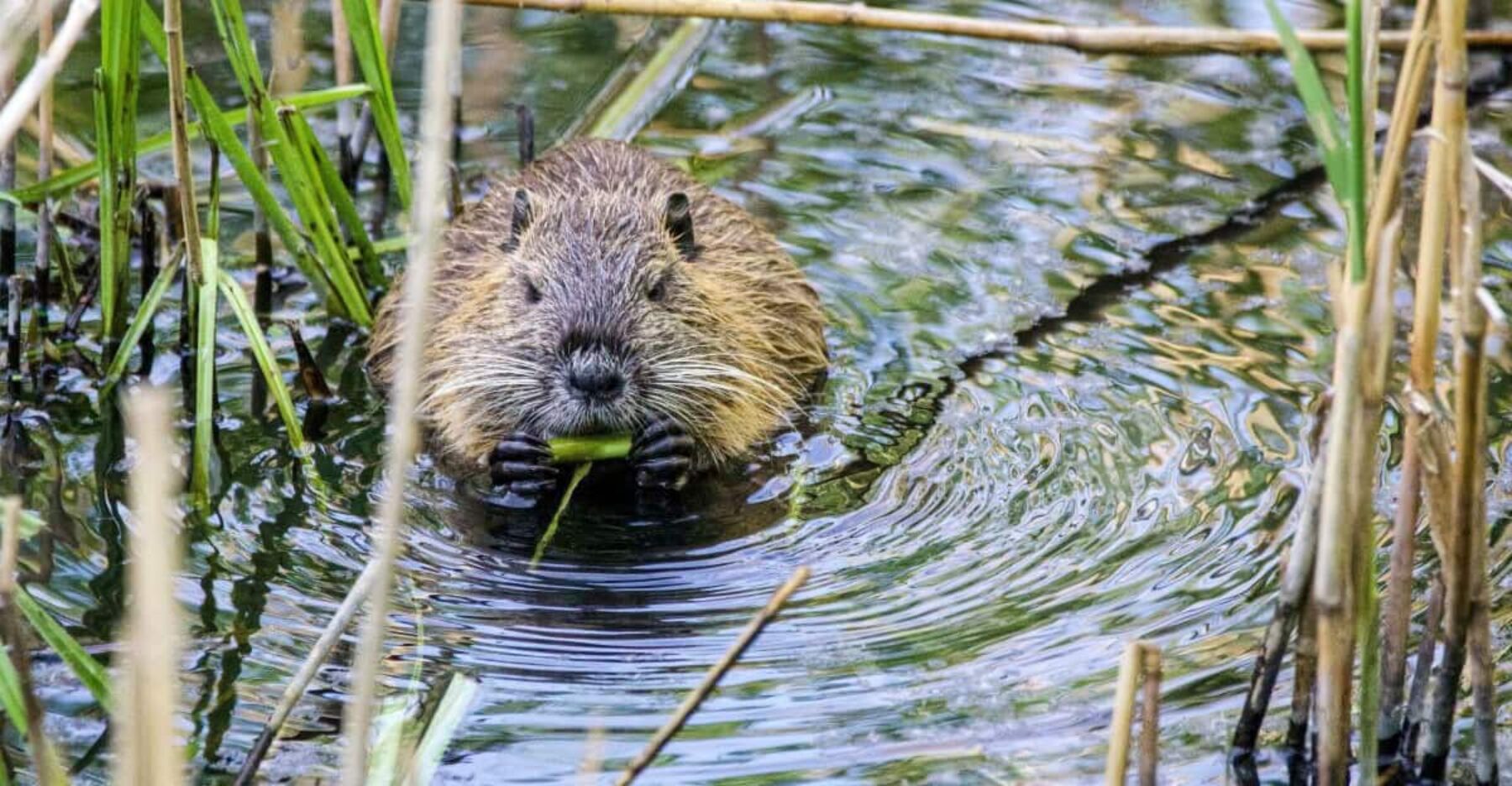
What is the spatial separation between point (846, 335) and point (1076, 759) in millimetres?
2203

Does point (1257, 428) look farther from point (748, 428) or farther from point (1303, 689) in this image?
point (1303, 689)

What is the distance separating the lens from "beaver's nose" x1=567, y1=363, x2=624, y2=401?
13.2 ft

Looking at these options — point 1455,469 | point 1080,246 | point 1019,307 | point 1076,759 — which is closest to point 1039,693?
point 1076,759

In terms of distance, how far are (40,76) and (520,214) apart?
1.93 meters

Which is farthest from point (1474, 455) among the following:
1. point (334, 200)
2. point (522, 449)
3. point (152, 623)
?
point (334, 200)

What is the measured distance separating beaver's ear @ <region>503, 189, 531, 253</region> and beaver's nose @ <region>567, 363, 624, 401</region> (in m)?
0.65

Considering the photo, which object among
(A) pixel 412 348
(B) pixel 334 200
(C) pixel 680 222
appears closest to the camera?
(A) pixel 412 348

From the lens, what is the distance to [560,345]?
414 cm

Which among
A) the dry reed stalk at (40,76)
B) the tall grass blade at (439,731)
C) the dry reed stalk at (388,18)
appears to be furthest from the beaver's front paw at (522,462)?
the dry reed stalk at (40,76)

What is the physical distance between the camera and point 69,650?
278cm

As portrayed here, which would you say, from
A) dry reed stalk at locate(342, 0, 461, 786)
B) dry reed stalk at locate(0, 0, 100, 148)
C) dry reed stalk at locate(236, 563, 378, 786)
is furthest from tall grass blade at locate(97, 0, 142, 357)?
dry reed stalk at locate(342, 0, 461, 786)

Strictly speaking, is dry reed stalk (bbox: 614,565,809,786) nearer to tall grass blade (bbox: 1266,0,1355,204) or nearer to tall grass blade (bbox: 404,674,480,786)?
tall grass blade (bbox: 404,674,480,786)

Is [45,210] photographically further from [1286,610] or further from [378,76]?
[1286,610]

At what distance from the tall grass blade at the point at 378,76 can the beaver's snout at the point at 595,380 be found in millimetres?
971
